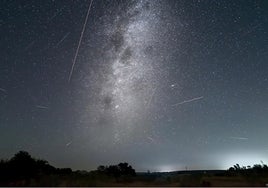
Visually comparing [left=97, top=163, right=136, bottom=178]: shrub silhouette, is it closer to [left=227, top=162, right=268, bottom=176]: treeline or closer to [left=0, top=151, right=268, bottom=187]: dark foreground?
[left=0, top=151, right=268, bottom=187]: dark foreground

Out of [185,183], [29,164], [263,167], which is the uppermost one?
[29,164]

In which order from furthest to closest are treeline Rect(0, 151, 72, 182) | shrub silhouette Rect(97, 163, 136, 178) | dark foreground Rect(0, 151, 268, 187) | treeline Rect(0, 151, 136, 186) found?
shrub silhouette Rect(97, 163, 136, 178)
treeline Rect(0, 151, 72, 182)
treeline Rect(0, 151, 136, 186)
dark foreground Rect(0, 151, 268, 187)

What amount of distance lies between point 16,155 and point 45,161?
3172mm

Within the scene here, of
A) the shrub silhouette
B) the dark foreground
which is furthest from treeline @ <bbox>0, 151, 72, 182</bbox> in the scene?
the shrub silhouette

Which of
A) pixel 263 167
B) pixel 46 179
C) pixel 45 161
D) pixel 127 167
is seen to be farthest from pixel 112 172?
pixel 263 167

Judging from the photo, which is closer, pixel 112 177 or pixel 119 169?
pixel 112 177

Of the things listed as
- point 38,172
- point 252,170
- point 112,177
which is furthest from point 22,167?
point 252,170

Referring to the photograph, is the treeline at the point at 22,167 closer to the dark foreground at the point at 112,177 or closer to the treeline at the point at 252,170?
the dark foreground at the point at 112,177

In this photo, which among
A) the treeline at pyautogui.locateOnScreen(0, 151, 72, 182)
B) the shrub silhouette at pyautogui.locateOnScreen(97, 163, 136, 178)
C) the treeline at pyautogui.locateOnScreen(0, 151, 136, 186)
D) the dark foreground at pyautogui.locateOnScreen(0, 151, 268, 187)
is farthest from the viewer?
the shrub silhouette at pyautogui.locateOnScreen(97, 163, 136, 178)

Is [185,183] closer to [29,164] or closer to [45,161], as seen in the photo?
[29,164]

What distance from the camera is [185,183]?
17.3 metres

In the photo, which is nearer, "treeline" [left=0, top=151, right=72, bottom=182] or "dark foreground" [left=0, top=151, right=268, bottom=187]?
"dark foreground" [left=0, top=151, right=268, bottom=187]

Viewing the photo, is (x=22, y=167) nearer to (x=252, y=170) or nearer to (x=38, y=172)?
(x=38, y=172)

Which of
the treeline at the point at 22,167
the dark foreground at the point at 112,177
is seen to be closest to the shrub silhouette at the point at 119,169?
the dark foreground at the point at 112,177
